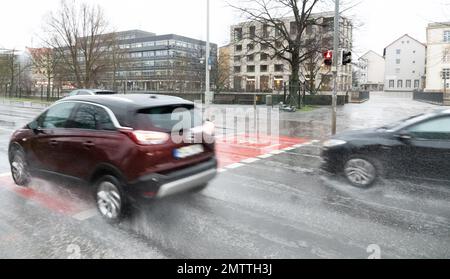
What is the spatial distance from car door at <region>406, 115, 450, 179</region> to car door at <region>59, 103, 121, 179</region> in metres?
5.06

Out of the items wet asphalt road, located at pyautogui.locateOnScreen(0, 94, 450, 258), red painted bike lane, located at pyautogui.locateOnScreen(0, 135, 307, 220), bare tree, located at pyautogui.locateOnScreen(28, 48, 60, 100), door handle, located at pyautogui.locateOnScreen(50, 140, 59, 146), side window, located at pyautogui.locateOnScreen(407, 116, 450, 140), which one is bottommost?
wet asphalt road, located at pyautogui.locateOnScreen(0, 94, 450, 258)

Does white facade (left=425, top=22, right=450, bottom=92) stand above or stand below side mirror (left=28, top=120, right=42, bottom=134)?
above

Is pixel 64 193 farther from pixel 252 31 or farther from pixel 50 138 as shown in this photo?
pixel 252 31

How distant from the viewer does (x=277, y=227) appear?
15.0 feet

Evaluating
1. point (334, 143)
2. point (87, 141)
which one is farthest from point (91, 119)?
point (334, 143)

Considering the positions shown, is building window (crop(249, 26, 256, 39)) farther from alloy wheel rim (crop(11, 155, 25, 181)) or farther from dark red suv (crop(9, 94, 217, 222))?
dark red suv (crop(9, 94, 217, 222))

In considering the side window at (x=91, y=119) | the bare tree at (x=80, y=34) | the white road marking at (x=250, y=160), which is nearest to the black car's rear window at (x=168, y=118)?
the side window at (x=91, y=119)

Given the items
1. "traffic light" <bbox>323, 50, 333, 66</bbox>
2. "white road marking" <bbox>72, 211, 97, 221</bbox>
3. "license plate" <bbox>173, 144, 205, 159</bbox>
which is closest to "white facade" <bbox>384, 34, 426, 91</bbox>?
"traffic light" <bbox>323, 50, 333, 66</bbox>

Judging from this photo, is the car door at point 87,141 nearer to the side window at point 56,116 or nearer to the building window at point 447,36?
the side window at point 56,116

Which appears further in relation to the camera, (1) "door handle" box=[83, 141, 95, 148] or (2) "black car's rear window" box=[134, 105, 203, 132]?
(1) "door handle" box=[83, 141, 95, 148]

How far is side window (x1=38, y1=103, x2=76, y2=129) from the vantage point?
215 inches

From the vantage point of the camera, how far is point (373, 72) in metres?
118
